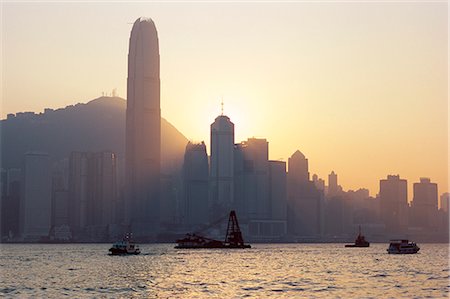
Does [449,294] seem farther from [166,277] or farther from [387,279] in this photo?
[166,277]

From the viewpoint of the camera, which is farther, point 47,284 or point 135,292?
point 47,284

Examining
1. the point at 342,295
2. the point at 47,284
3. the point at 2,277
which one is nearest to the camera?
the point at 342,295

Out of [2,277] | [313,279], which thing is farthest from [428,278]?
[2,277]

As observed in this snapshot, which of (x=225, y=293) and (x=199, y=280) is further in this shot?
(x=199, y=280)

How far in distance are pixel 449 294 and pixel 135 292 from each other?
45740mm

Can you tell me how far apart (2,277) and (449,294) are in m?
87.3

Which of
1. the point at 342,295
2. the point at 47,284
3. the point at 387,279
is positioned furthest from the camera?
the point at 387,279

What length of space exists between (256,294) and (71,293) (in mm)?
27377

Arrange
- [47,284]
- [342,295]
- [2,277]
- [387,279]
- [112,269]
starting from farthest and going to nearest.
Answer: [112,269]
[2,277]
[387,279]
[47,284]
[342,295]

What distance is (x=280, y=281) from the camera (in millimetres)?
146500

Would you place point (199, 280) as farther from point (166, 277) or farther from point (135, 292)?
point (135, 292)

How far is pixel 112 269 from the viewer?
188 meters

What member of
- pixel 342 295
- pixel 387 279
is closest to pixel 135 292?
pixel 342 295

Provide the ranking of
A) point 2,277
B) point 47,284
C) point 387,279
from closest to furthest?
point 47,284
point 387,279
point 2,277
